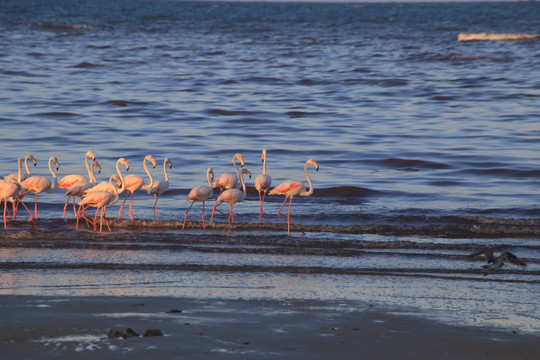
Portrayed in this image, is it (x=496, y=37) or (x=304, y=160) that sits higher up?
(x=496, y=37)

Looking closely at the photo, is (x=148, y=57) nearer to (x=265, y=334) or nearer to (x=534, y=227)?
(x=534, y=227)

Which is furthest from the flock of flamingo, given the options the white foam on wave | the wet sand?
the white foam on wave

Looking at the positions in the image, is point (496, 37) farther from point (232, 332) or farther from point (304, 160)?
point (232, 332)

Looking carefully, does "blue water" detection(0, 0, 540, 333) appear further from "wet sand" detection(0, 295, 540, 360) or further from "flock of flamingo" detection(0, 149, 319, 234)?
"wet sand" detection(0, 295, 540, 360)

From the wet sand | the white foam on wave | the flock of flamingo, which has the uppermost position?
the white foam on wave

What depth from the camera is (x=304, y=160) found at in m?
16.2

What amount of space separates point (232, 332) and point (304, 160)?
10.4m

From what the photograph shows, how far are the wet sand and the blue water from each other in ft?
1.37

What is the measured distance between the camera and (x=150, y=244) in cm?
961

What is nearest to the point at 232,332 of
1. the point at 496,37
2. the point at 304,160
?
the point at 304,160

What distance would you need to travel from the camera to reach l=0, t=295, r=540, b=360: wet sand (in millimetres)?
5516

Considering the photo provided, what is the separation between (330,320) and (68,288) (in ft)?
8.06

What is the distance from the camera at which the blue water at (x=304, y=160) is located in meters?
8.04

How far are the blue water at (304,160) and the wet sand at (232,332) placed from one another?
1.37 feet
